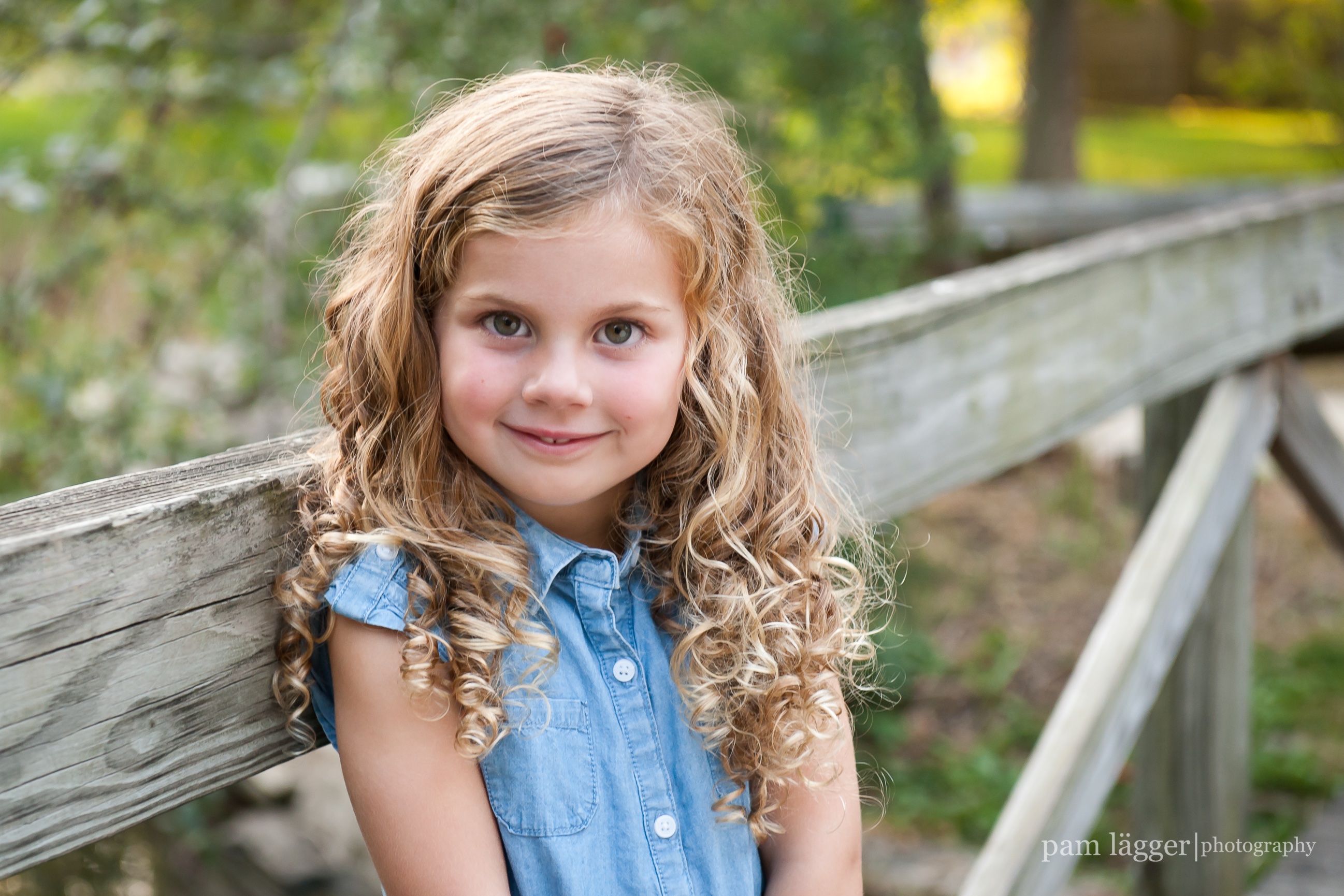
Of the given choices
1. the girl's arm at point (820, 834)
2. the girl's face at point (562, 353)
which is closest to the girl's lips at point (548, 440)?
the girl's face at point (562, 353)

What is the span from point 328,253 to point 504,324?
49.8 inches

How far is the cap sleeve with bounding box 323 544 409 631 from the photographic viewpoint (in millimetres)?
1034

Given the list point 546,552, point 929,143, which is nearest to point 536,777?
point 546,552

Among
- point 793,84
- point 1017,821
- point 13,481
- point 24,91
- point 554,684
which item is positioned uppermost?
point 24,91

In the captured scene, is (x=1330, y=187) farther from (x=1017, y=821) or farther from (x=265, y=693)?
(x=265, y=693)

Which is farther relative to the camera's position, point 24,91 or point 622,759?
point 24,91

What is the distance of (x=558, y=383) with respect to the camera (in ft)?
3.51

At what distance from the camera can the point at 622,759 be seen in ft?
3.88

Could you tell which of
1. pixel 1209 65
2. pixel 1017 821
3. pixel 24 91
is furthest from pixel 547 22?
pixel 1209 65

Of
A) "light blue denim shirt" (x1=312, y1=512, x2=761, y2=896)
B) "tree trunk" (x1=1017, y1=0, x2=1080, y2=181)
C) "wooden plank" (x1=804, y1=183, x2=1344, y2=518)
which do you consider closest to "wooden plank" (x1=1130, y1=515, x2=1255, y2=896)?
"wooden plank" (x1=804, y1=183, x2=1344, y2=518)

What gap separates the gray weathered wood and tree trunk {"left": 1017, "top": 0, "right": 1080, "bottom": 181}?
7.05m

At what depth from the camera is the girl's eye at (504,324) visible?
110 cm

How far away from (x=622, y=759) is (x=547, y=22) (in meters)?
2.10

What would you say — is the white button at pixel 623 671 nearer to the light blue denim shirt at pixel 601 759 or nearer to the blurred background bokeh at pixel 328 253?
the light blue denim shirt at pixel 601 759
